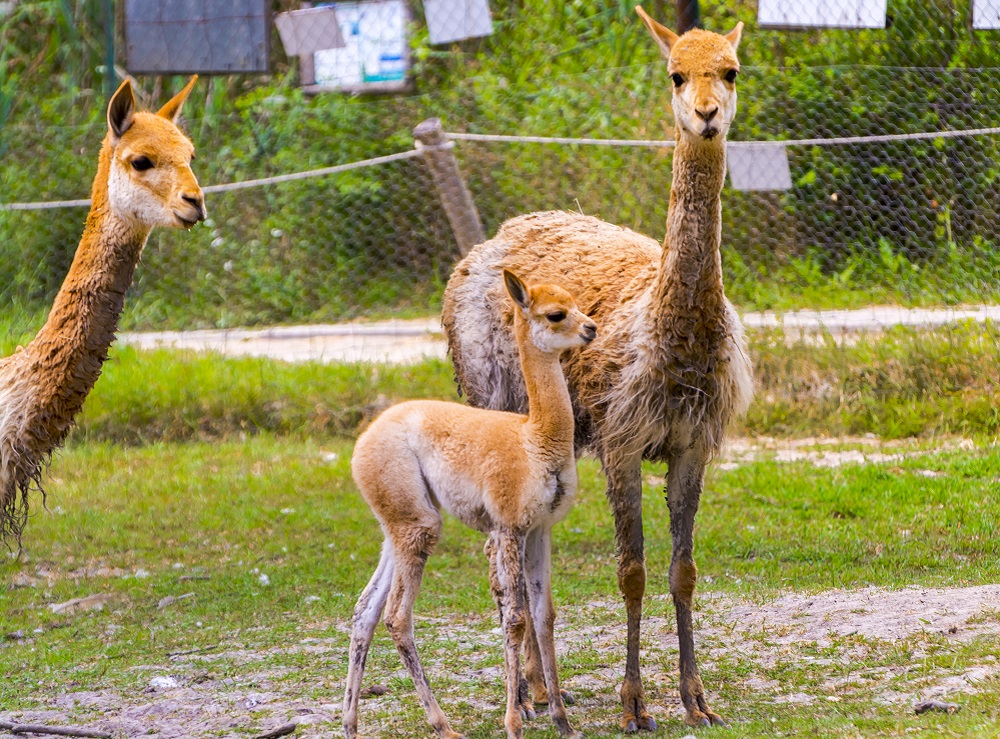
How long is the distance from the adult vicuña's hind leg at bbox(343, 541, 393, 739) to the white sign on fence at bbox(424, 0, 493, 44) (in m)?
6.91

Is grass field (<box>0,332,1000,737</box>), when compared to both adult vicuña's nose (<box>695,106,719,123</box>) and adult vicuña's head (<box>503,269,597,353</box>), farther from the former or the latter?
adult vicuña's nose (<box>695,106,719,123</box>)

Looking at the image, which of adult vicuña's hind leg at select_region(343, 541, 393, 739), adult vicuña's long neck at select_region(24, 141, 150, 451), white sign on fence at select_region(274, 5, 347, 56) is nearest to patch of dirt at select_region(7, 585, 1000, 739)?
adult vicuña's hind leg at select_region(343, 541, 393, 739)

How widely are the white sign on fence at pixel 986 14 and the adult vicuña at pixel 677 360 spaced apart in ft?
16.0

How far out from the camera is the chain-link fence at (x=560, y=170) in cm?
936

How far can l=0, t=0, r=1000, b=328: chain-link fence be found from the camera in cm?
936

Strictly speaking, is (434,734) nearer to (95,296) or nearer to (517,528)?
(517,528)

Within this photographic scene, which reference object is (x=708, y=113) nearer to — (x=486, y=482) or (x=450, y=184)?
(x=486, y=482)

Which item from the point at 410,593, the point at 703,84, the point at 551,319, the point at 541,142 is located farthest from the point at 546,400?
the point at 541,142

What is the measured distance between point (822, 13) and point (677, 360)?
556cm

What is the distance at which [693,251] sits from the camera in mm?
4805

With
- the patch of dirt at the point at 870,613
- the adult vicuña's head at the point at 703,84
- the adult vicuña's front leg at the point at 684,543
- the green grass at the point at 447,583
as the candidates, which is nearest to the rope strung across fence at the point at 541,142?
the green grass at the point at 447,583

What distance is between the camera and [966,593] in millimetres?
5809

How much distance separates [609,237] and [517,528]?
1.89 m

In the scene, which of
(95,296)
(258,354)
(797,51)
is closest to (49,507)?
(258,354)
